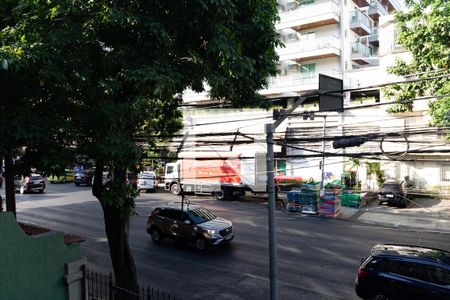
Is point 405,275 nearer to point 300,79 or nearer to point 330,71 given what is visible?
point 330,71

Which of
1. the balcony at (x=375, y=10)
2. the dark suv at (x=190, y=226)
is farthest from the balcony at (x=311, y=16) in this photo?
the dark suv at (x=190, y=226)

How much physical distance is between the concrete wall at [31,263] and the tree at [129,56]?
53.5 inches

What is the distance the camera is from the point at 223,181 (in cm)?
2752

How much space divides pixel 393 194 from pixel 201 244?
14508 millimetres

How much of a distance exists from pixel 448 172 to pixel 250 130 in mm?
15223

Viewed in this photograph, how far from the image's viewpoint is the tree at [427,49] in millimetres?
13945

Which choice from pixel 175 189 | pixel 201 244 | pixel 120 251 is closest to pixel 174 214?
pixel 201 244

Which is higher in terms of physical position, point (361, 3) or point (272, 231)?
point (361, 3)

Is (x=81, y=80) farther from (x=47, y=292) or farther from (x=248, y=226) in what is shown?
(x=248, y=226)

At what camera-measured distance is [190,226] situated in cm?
1562

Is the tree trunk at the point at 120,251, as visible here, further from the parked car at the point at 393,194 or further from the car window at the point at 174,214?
the parked car at the point at 393,194

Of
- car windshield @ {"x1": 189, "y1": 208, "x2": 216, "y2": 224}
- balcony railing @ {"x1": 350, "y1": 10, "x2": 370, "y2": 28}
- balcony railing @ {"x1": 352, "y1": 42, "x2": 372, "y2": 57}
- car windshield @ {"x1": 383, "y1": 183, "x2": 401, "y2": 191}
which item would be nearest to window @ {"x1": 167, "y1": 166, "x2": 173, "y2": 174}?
car windshield @ {"x1": 189, "y1": 208, "x2": 216, "y2": 224}

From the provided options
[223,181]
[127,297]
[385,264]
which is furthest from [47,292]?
[223,181]

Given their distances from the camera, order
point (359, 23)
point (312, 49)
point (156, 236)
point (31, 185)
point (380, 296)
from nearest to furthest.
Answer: point (380, 296) < point (156, 236) < point (312, 49) < point (31, 185) < point (359, 23)
